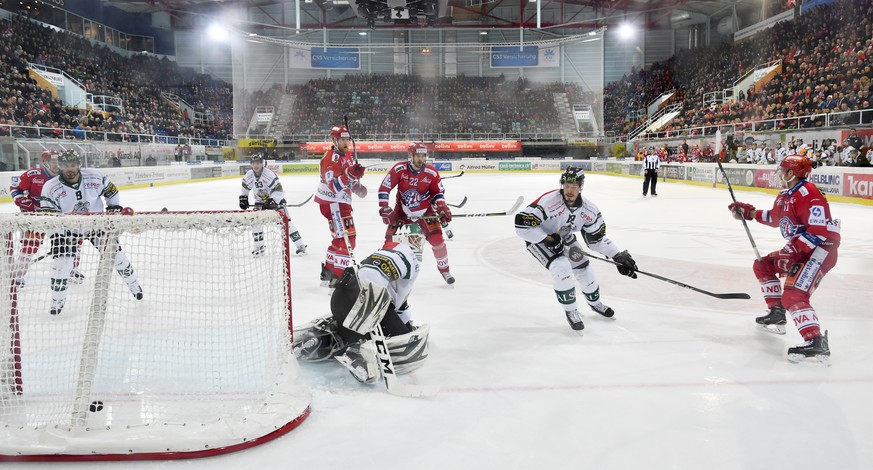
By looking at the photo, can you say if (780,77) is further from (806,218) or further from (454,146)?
(806,218)

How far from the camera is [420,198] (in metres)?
5.49

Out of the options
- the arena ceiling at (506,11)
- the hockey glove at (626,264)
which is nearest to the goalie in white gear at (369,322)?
the hockey glove at (626,264)

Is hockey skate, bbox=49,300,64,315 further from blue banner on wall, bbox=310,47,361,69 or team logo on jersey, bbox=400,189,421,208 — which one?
blue banner on wall, bbox=310,47,361,69

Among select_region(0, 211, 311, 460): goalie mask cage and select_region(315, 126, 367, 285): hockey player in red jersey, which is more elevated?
select_region(315, 126, 367, 285): hockey player in red jersey

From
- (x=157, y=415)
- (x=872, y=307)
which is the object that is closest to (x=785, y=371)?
(x=872, y=307)

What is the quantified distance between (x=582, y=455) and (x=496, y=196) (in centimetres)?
1249

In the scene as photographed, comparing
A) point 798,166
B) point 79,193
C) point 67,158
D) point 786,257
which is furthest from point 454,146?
point 798,166

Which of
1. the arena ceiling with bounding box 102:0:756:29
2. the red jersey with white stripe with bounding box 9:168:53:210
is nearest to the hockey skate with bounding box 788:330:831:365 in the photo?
the red jersey with white stripe with bounding box 9:168:53:210

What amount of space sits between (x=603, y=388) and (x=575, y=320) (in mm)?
999

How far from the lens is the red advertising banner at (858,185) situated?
11.1 metres

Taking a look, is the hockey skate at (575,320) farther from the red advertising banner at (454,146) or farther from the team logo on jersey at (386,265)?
the red advertising banner at (454,146)

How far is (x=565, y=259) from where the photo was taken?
3.94 m

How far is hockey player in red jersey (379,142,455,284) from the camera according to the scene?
17.9 ft

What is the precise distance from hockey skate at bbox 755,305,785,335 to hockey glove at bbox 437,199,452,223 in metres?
2.52
